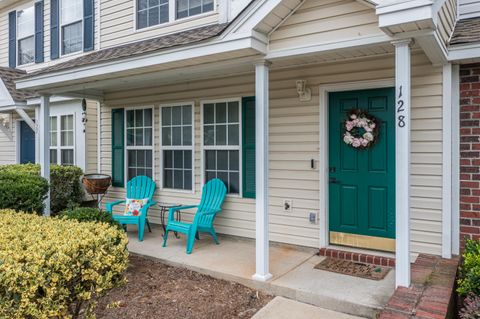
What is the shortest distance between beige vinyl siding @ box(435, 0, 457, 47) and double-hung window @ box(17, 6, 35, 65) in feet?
27.7

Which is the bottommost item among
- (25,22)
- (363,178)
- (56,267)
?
(56,267)

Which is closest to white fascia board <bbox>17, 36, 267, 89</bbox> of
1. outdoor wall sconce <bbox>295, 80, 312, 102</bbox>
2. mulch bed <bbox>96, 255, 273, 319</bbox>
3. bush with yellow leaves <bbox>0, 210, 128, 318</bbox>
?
outdoor wall sconce <bbox>295, 80, 312, 102</bbox>

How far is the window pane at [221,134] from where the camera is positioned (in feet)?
18.5

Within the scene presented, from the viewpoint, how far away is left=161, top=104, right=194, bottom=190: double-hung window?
6066 millimetres

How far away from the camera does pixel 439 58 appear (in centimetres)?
374

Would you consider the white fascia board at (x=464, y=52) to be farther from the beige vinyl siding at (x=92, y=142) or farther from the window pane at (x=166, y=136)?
the beige vinyl siding at (x=92, y=142)

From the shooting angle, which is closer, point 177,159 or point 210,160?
point 210,160

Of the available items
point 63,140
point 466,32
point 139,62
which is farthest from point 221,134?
point 63,140

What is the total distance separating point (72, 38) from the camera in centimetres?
782

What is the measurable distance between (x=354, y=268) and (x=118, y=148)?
4.66 m

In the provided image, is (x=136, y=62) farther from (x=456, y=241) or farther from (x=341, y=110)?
(x=456, y=241)

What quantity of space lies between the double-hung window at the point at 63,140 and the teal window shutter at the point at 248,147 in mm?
4119

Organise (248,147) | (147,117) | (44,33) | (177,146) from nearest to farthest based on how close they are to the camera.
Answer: (248,147), (177,146), (147,117), (44,33)

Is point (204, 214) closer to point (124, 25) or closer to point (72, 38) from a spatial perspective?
point (124, 25)
